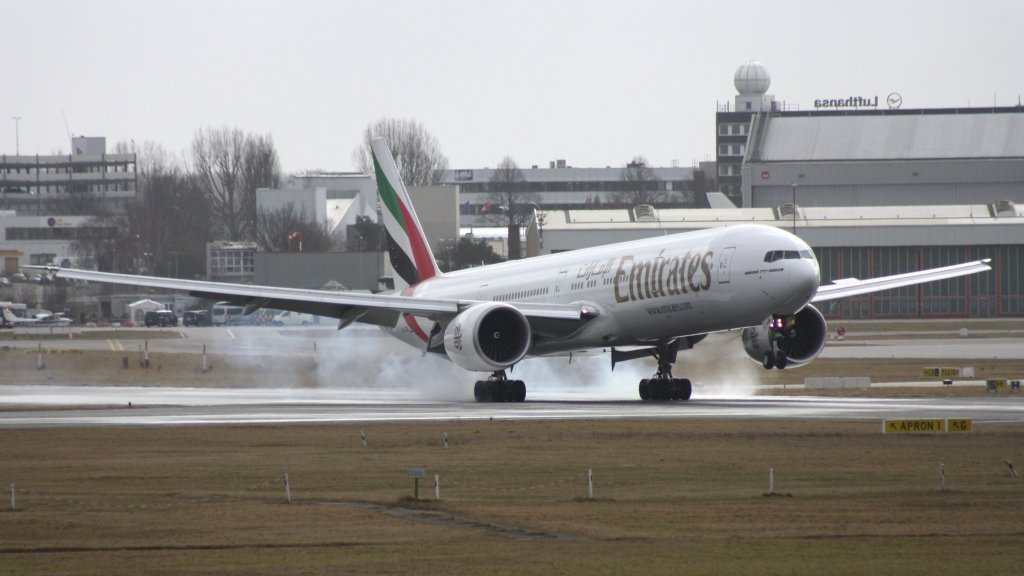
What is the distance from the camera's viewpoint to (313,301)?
165 feet

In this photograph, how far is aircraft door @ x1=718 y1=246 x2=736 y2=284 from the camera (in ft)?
142

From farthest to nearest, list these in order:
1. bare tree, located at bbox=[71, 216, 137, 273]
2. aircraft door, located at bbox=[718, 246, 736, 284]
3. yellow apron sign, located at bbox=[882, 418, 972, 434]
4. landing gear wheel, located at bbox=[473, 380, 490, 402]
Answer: bare tree, located at bbox=[71, 216, 137, 273]
landing gear wheel, located at bbox=[473, 380, 490, 402]
aircraft door, located at bbox=[718, 246, 736, 284]
yellow apron sign, located at bbox=[882, 418, 972, 434]

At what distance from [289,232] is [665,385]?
110441 millimetres

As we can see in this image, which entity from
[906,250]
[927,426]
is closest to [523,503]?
[927,426]

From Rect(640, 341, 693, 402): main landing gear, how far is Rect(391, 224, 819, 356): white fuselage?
849 millimetres

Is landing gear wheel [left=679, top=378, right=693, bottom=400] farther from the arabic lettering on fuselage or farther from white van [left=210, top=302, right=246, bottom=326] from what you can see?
white van [left=210, top=302, right=246, bottom=326]

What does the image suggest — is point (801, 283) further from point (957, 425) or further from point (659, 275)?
point (957, 425)

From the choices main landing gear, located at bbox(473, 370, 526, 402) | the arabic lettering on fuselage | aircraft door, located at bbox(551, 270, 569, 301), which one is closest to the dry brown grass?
the arabic lettering on fuselage

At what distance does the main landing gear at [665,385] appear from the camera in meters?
48.5

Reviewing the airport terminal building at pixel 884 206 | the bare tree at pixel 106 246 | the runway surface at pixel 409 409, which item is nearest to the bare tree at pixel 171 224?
the bare tree at pixel 106 246

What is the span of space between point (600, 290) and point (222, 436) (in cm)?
1629

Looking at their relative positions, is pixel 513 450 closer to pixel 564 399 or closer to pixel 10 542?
pixel 10 542

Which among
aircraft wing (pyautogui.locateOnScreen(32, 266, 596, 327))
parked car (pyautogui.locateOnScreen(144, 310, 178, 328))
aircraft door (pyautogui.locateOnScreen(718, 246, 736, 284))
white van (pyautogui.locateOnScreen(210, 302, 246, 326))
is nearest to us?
aircraft door (pyautogui.locateOnScreen(718, 246, 736, 284))

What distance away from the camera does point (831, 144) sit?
14538cm
